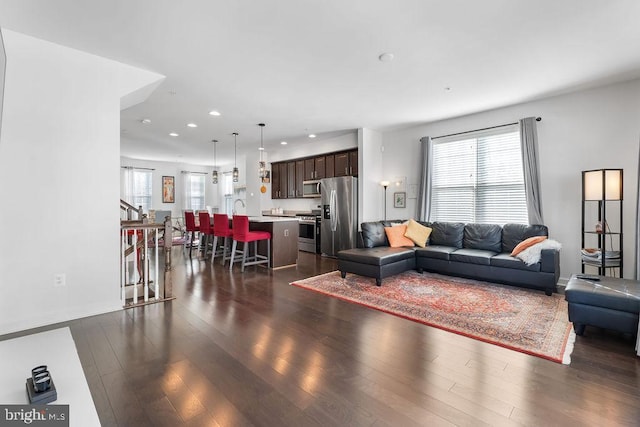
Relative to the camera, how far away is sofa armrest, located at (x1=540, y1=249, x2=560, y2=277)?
3.78m

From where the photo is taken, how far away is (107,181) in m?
3.20

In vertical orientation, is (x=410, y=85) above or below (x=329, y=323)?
above

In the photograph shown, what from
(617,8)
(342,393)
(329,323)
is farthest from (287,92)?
(342,393)

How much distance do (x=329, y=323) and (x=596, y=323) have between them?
2.33 meters

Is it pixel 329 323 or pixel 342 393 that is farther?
pixel 329 323

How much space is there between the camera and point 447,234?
518cm

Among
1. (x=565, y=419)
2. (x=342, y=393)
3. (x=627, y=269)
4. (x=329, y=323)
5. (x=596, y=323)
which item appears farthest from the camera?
(x=627, y=269)

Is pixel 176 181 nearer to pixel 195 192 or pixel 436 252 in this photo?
pixel 195 192

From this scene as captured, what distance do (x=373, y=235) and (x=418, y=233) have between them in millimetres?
813

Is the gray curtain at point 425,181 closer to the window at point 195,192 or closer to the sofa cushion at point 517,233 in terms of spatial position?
the sofa cushion at point 517,233

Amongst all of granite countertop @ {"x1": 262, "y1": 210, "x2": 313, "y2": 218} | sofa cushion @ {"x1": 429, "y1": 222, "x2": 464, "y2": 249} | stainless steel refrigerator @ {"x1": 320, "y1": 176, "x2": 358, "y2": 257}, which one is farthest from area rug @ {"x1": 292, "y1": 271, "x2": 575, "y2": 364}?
granite countertop @ {"x1": 262, "y1": 210, "x2": 313, "y2": 218}

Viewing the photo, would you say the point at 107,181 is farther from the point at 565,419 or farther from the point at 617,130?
the point at 617,130

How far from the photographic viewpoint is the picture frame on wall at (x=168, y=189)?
1032cm

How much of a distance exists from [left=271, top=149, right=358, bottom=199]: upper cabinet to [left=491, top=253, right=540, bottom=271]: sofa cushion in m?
3.26
